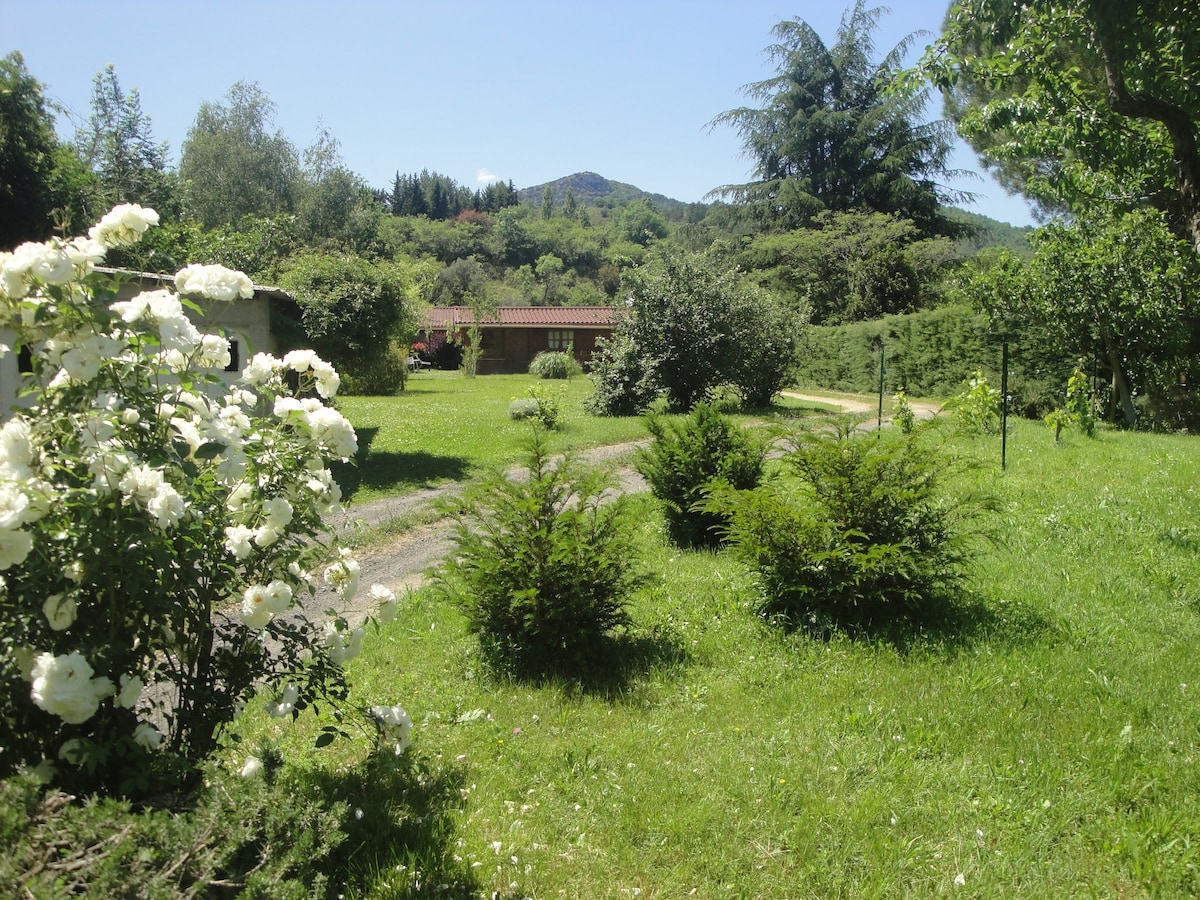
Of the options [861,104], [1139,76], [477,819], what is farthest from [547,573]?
[861,104]

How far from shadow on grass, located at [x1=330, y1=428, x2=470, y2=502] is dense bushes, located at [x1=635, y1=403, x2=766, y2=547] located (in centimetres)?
447

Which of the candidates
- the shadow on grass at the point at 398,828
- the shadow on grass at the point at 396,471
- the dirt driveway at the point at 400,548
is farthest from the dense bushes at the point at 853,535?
the shadow on grass at the point at 396,471

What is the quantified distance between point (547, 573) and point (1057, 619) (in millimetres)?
3173

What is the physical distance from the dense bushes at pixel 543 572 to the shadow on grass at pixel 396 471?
19.0 feet

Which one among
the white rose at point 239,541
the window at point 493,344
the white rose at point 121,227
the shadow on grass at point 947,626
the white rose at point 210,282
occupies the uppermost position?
the window at point 493,344

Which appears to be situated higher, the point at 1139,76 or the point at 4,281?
the point at 1139,76

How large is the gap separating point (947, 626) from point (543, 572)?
250 centimetres

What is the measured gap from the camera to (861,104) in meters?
37.4

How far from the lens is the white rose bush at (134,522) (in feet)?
7.30

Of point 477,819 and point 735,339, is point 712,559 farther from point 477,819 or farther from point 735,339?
point 735,339

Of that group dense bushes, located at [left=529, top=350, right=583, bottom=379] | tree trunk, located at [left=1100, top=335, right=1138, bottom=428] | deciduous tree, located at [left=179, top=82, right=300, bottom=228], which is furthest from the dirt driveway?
deciduous tree, located at [left=179, top=82, right=300, bottom=228]

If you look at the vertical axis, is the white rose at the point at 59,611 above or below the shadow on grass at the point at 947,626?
above

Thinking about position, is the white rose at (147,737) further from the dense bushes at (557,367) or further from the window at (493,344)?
the window at (493,344)

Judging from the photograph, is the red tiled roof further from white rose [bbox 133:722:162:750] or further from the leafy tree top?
white rose [bbox 133:722:162:750]
